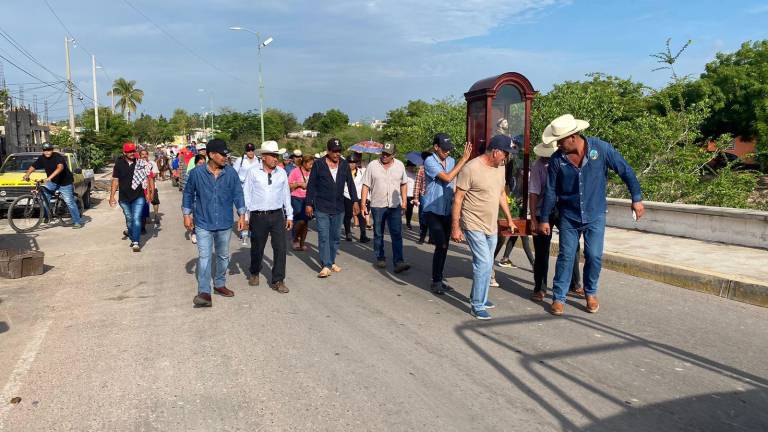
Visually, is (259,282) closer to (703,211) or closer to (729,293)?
(729,293)

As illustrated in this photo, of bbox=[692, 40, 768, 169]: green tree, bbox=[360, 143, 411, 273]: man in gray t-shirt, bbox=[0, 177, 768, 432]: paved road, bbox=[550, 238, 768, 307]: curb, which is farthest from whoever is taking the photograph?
bbox=[692, 40, 768, 169]: green tree

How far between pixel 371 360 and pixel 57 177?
35.9 feet

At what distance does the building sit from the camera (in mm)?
31994

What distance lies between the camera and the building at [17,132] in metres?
32.0

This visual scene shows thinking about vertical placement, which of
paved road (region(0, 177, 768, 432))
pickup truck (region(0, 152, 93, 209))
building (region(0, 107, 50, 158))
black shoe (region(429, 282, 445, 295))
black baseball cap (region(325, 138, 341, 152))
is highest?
building (region(0, 107, 50, 158))

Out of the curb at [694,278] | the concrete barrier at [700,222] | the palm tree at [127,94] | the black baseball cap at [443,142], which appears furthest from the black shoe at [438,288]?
the palm tree at [127,94]

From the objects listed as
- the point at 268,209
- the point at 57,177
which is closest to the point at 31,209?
the point at 57,177

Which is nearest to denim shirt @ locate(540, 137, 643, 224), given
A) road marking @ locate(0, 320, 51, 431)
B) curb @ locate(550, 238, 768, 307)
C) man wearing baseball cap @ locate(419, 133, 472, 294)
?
man wearing baseball cap @ locate(419, 133, 472, 294)

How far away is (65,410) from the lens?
12.4 ft

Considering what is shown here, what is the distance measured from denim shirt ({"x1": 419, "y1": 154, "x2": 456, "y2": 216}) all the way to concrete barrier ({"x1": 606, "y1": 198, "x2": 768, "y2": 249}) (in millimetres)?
4935

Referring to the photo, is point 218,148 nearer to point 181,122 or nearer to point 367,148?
point 367,148

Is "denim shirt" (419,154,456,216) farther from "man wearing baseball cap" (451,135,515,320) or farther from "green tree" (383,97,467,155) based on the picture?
"green tree" (383,97,467,155)

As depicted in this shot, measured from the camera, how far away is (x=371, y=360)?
4641mm

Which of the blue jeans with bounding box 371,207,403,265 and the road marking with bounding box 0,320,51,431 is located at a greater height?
the blue jeans with bounding box 371,207,403,265
